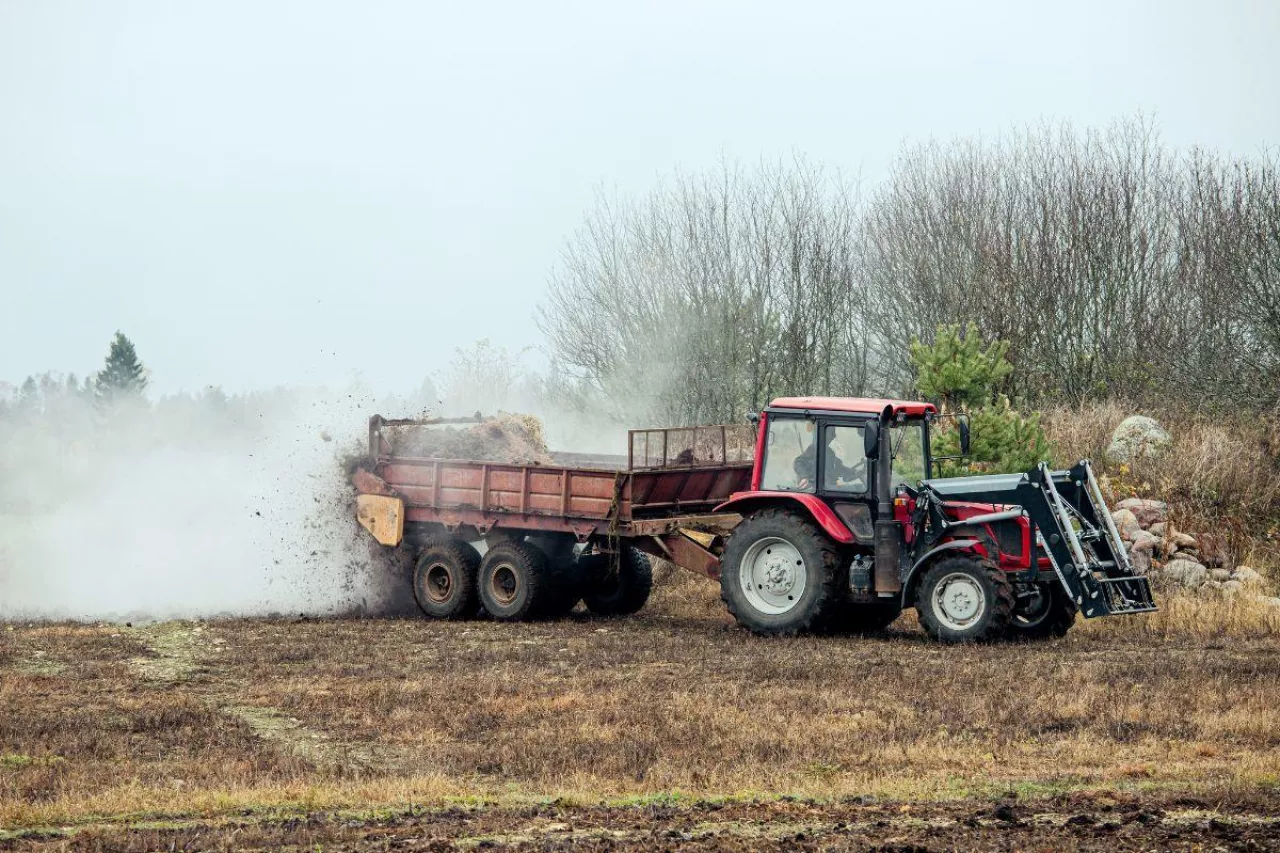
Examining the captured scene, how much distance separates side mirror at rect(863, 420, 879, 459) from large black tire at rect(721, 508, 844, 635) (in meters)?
1.05

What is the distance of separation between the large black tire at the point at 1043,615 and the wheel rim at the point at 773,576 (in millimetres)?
2123

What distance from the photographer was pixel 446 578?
60.0ft

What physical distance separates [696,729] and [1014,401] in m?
20.4

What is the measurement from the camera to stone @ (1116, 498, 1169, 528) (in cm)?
2083

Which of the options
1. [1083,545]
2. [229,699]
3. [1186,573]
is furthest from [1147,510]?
[229,699]

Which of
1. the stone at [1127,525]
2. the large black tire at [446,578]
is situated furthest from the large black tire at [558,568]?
the stone at [1127,525]

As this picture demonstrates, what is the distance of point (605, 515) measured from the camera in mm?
16797

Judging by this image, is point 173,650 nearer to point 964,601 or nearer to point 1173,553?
point 964,601

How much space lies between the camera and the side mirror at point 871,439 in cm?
1450

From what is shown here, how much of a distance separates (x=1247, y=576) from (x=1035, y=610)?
586cm

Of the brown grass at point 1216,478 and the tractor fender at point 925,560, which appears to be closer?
the tractor fender at point 925,560

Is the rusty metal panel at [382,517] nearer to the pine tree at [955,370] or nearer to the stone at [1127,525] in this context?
the pine tree at [955,370]

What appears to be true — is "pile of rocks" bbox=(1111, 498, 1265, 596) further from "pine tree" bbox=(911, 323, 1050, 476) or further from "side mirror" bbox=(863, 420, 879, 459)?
"side mirror" bbox=(863, 420, 879, 459)

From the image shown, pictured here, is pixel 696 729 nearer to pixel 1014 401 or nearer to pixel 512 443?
pixel 512 443
